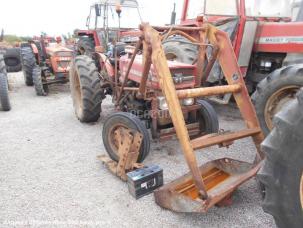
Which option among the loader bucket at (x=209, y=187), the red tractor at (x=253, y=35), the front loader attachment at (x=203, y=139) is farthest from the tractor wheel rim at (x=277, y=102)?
the loader bucket at (x=209, y=187)

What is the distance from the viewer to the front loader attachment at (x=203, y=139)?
2.34 meters

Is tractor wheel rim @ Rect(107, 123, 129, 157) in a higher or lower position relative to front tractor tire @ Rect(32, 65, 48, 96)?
higher

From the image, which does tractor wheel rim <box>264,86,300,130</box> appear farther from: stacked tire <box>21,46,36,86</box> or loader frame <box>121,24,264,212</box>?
stacked tire <box>21,46,36,86</box>

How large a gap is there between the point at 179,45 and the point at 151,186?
9.74ft

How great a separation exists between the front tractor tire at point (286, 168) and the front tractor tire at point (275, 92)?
5.49 feet

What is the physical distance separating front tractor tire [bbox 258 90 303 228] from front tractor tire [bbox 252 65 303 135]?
1672 mm

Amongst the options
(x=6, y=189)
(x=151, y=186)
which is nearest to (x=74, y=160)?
(x=6, y=189)

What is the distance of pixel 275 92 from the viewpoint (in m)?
3.36

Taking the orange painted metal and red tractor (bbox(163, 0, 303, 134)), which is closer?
the orange painted metal

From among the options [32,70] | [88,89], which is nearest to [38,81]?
[32,70]

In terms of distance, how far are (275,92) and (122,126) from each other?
1.65m

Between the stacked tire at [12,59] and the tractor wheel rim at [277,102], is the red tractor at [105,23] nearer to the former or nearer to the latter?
the stacked tire at [12,59]

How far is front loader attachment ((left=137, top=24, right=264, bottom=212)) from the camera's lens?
2342 mm

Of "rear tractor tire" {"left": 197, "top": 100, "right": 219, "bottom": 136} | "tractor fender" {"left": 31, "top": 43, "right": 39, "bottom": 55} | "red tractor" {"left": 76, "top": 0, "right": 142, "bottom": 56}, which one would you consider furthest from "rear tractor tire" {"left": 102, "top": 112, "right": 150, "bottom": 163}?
"tractor fender" {"left": 31, "top": 43, "right": 39, "bottom": 55}
